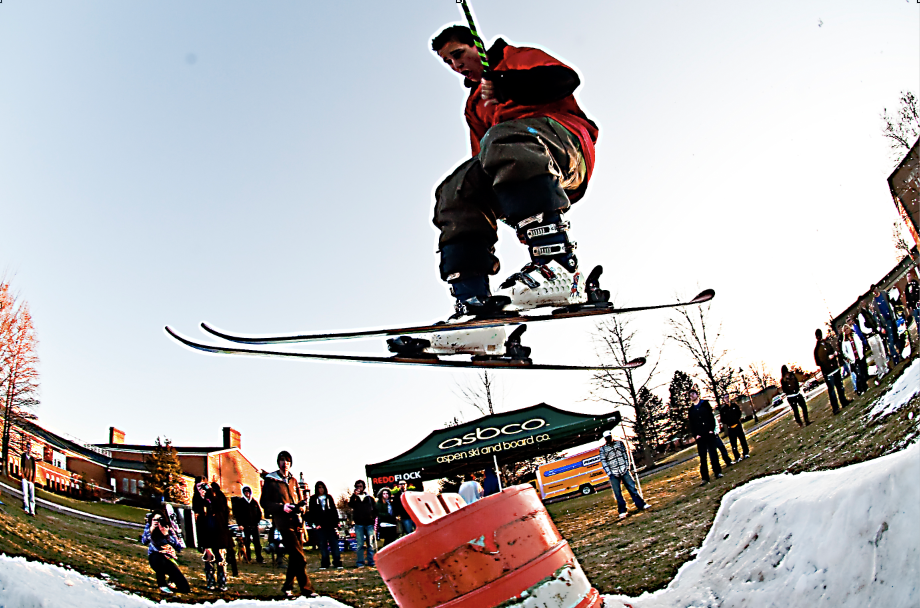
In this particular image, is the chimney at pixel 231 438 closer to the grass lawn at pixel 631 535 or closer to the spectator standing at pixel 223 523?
the spectator standing at pixel 223 523

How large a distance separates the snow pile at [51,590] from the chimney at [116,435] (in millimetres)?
2411

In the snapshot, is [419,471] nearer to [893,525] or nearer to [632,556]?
[632,556]

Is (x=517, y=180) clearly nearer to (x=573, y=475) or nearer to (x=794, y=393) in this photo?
(x=794, y=393)

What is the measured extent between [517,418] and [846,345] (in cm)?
886

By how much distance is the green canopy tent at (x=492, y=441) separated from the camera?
392 inches

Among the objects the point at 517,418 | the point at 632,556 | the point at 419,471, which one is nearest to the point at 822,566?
the point at 632,556

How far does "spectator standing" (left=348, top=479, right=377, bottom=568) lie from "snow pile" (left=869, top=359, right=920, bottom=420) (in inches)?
179

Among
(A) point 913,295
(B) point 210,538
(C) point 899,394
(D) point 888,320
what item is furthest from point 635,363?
(B) point 210,538

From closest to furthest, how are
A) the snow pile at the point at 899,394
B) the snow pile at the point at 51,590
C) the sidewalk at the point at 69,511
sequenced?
the snow pile at the point at 899,394 < the snow pile at the point at 51,590 < the sidewalk at the point at 69,511

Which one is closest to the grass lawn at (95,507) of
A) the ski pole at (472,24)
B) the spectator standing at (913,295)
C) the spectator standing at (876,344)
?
the ski pole at (472,24)

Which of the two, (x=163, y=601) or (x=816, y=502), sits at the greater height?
(x=816, y=502)

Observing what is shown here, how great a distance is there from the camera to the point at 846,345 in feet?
10.9

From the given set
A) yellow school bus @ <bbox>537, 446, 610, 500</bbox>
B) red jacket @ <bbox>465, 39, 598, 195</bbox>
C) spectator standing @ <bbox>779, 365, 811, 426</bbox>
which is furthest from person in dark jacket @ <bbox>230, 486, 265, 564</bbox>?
yellow school bus @ <bbox>537, 446, 610, 500</bbox>

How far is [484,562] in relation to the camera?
1286 millimetres
